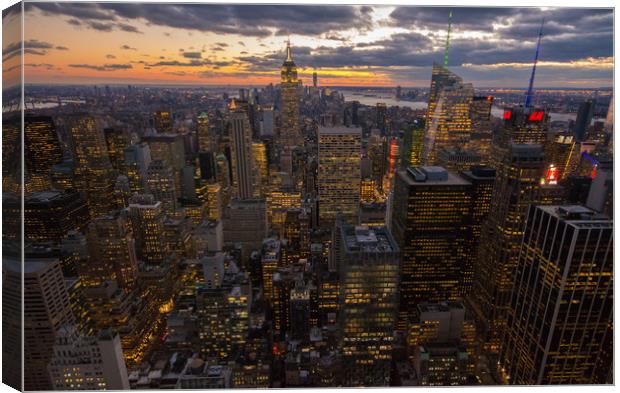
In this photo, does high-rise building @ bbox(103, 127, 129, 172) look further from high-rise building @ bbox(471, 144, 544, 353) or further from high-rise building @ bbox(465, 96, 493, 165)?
high-rise building @ bbox(465, 96, 493, 165)

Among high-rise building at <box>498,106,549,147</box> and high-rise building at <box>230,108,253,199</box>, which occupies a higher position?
high-rise building at <box>498,106,549,147</box>

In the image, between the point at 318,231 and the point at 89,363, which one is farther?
the point at 318,231

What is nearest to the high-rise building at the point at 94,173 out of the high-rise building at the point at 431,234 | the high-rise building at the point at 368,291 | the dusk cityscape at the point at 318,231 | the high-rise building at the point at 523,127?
the dusk cityscape at the point at 318,231

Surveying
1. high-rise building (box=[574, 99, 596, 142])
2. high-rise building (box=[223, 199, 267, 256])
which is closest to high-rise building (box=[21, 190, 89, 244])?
high-rise building (box=[223, 199, 267, 256])

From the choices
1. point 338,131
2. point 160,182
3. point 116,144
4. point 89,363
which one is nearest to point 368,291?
point 89,363

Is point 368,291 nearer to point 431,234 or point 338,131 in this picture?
point 431,234

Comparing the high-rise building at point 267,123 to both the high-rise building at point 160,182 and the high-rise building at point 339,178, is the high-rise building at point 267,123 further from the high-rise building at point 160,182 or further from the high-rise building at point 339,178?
the high-rise building at point 160,182

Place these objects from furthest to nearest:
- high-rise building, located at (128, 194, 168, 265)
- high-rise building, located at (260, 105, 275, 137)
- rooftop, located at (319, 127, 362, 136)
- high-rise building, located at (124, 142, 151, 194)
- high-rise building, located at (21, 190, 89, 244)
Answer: high-rise building, located at (260, 105, 275, 137), high-rise building, located at (124, 142, 151, 194), rooftop, located at (319, 127, 362, 136), high-rise building, located at (128, 194, 168, 265), high-rise building, located at (21, 190, 89, 244)
